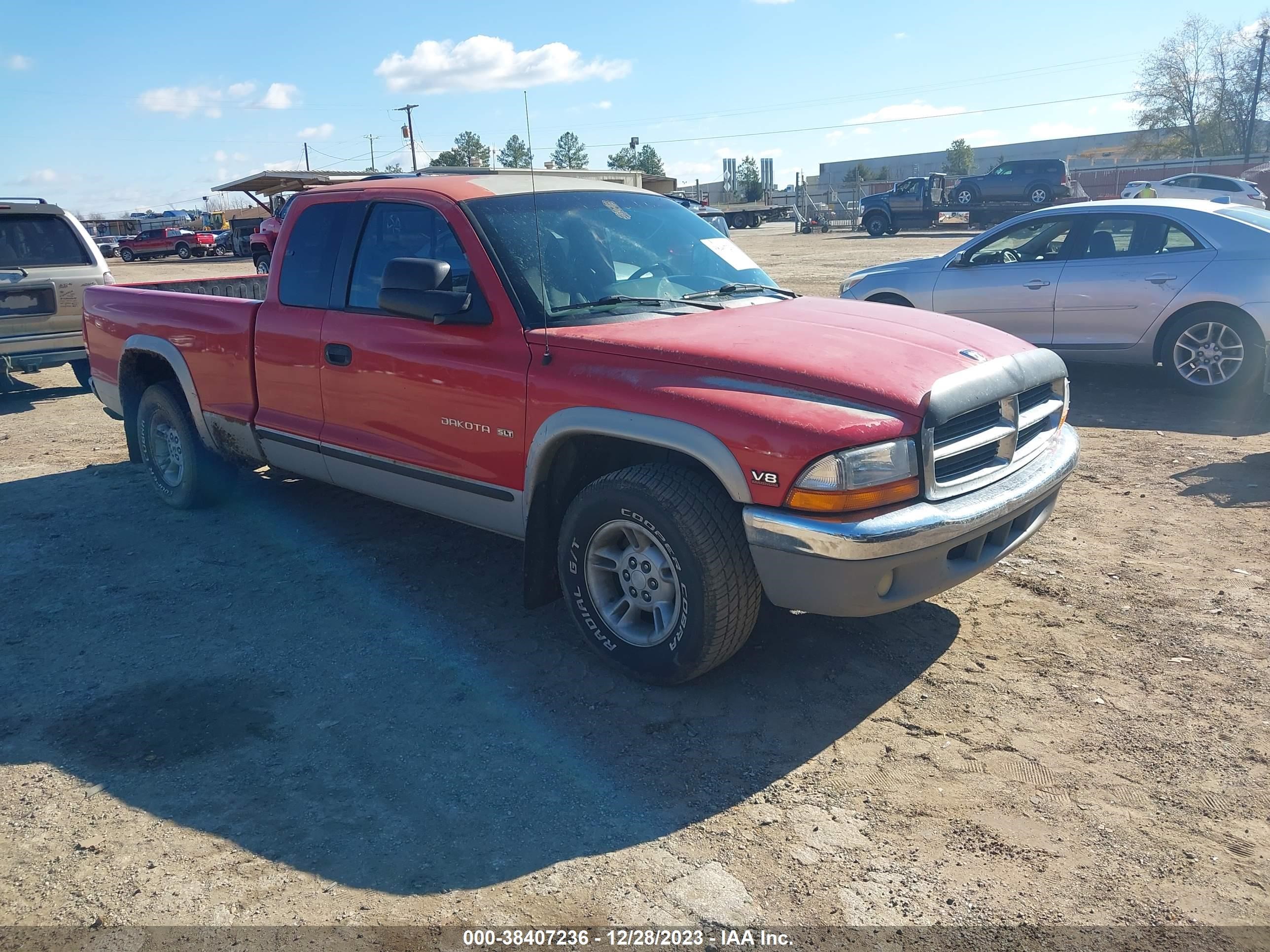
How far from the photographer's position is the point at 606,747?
3.42 m

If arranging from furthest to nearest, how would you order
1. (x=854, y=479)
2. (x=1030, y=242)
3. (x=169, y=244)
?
1. (x=169, y=244)
2. (x=1030, y=242)
3. (x=854, y=479)

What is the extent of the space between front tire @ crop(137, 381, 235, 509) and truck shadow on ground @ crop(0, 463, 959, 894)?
0.72 m

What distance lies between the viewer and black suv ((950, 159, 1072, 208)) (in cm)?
3459

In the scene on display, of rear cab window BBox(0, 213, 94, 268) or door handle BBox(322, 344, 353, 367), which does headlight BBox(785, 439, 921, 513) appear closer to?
door handle BBox(322, 344, 353, 367)

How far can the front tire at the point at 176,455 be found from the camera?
19.9ft

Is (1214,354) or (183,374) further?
(1214,354)

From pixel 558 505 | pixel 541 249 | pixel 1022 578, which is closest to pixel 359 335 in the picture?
pixel 541 249

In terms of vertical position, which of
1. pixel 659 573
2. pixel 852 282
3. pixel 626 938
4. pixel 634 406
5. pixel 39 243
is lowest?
pixel 626 938

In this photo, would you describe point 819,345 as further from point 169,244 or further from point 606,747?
point 169,244

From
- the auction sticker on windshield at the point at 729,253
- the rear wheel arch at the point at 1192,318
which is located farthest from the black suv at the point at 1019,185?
the auction sticker on windshield at the point at 729,253

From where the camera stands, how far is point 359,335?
4.61 m

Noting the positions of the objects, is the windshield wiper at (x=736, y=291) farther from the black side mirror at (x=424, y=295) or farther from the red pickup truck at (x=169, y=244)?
the red pickup truck at (x=169, y=244)

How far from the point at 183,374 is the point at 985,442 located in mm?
4559

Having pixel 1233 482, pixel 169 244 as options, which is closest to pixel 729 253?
pixel 1233 482
